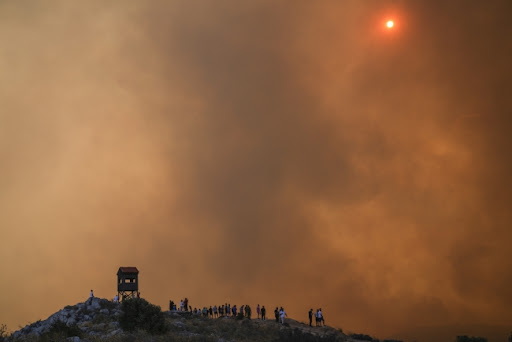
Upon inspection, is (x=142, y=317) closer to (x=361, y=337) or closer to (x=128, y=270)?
(x=128, y=270)

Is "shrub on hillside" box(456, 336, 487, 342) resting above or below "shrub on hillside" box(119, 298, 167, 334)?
below

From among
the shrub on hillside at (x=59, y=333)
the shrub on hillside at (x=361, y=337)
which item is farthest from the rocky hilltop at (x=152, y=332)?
the shrub on hillside at (x=361, y=337)

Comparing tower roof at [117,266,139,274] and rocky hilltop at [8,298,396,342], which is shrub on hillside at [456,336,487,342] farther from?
tower roof at [117,266,139,274]

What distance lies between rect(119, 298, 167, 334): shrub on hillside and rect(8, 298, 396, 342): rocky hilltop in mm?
94

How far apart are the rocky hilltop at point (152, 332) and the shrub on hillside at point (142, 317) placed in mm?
94

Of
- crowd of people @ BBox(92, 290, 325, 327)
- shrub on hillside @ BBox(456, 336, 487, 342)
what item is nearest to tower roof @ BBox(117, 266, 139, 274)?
crowd of people @ BBox(92, 290, 325, 327)

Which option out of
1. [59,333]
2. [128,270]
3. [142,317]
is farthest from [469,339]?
[128,270]

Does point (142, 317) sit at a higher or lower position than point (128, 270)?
lower

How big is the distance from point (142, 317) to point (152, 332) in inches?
92.0

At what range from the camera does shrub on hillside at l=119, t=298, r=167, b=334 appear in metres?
40.8

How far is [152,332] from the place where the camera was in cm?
3972

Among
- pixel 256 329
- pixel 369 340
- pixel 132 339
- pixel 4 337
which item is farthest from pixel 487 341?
pixel 4 337

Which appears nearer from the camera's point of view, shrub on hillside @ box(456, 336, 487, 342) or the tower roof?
shrub on hillside @ box(456, 336, 487, 342)

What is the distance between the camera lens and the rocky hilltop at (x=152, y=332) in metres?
35.7
